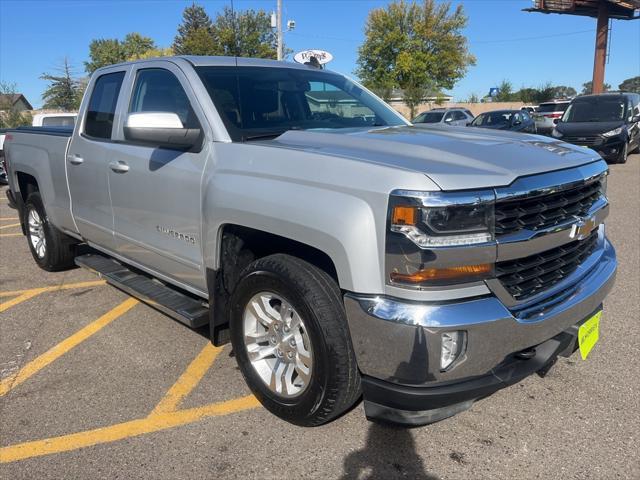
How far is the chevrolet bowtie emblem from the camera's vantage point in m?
2.64

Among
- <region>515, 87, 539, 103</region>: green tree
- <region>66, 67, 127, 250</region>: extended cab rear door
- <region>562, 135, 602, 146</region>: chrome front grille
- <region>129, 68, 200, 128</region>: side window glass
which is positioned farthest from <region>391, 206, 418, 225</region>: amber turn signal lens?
<region>515, 87, 539, 103</region>: green tree

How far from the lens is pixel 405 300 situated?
222 centimetres

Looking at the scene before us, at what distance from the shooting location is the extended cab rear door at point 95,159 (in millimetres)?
4141

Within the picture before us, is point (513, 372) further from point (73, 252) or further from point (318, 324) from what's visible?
point (73, 252)

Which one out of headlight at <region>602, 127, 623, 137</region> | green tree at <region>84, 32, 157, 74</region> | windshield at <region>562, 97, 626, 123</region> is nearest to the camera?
headlight at <region>602, 127, 623, 137</region>

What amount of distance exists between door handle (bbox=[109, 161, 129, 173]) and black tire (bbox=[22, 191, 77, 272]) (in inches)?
73.8

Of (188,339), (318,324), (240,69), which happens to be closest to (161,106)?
(240,69)

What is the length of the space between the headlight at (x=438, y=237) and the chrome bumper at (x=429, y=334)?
0.12m

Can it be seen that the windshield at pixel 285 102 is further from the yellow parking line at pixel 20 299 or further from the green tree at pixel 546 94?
the green tree at pixel 546 94

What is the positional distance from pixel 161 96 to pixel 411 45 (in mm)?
42443

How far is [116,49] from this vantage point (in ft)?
249

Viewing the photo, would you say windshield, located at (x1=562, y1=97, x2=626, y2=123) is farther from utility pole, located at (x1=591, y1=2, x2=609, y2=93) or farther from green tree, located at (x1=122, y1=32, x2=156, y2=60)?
green tree, located at (x1=122, y1=32, x2=156, y2=60)

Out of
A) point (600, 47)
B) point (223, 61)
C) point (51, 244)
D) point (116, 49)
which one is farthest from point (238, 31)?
point (116, 49)

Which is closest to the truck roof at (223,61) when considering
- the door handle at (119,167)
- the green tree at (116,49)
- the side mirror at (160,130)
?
the side mirror at (160,130)
